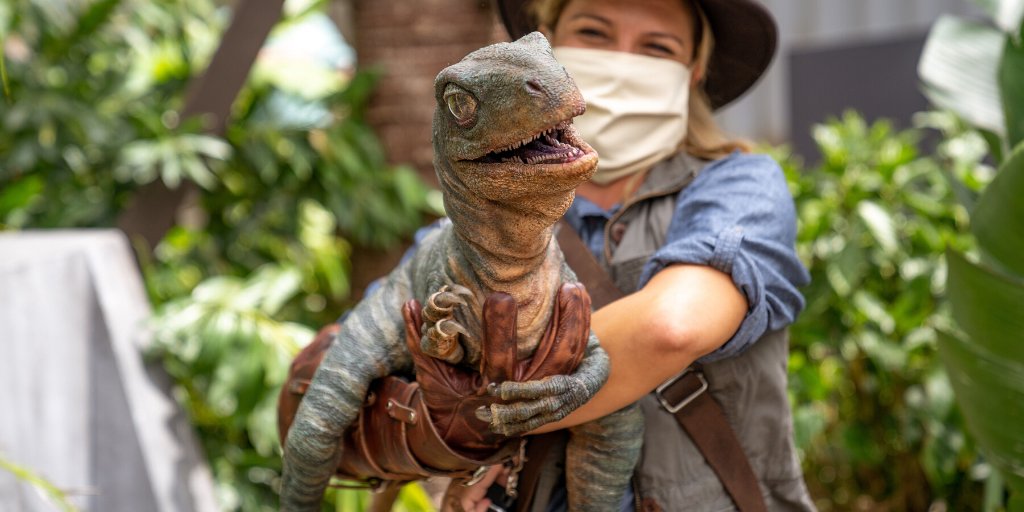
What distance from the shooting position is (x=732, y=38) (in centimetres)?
180

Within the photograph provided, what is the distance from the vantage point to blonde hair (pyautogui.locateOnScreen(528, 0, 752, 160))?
1736 millimetres

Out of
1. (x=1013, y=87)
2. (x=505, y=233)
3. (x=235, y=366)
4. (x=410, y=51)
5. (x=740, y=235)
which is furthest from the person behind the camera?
(x=410, y=51)

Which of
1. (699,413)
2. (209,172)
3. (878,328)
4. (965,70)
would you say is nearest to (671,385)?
(699,413)

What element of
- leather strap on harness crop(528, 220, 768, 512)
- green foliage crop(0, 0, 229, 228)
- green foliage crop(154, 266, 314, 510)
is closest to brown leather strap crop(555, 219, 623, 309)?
leather strap on harness crop(528, 220, 768, 512)

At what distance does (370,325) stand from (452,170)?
0.28 metres

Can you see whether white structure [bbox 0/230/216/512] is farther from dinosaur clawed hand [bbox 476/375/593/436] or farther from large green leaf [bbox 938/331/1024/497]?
large green leaf [bbox 938/331/1024/497]

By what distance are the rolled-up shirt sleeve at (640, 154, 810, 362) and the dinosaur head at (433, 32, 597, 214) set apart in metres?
0.42

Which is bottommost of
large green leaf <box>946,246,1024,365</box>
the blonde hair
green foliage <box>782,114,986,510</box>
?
green foliage <box>782,114,986,510</box>

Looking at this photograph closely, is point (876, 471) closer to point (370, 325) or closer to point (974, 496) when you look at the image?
point (974, 496)

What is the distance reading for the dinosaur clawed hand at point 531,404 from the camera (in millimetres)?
1113

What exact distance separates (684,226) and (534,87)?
618mm

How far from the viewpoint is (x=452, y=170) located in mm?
1104

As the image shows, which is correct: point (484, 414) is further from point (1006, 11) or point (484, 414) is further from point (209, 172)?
point (209, 172)

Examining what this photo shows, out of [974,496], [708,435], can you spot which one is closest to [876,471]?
[974,496]
